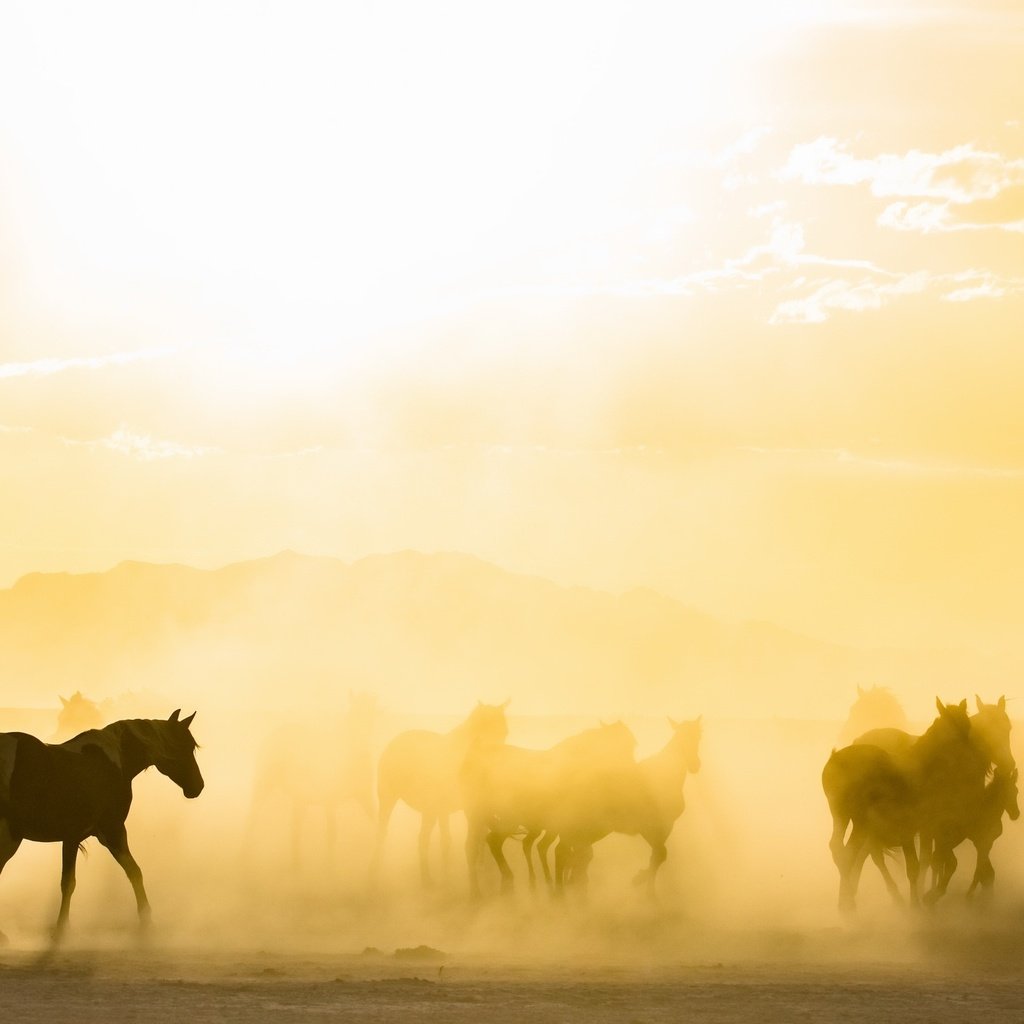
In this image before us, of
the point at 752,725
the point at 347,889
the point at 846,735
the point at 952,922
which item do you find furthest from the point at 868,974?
the point at 752,725

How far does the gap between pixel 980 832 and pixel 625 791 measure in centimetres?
426

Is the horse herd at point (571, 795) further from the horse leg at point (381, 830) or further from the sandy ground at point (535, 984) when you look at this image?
the sandy ground at point (535, 984)

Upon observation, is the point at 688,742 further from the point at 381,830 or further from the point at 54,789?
the point at 54,789

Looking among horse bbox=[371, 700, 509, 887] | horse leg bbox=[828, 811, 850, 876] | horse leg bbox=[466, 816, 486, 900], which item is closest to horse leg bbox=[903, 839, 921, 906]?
horse leg bbox=[828, 811, 850, 876]

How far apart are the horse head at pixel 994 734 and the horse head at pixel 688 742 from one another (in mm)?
3405

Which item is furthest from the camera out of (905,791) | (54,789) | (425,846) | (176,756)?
(425,846)

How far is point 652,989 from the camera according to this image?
1562 centimetres

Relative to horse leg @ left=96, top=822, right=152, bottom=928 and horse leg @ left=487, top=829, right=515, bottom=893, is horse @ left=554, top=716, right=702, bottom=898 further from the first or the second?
horse leg @ left=96, top=822, right=152, bottom=928

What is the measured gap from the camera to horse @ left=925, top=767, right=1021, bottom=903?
20766mm

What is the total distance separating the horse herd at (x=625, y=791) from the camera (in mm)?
19031

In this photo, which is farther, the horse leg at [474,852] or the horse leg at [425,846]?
the horse leg at [425,846]

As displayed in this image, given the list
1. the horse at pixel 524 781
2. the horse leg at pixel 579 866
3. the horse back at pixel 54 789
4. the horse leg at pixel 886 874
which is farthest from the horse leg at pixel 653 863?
the horse back at pixel 54 789

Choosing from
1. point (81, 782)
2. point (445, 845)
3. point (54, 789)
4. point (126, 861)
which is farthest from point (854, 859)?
point (54, 789)

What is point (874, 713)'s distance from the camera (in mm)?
27984
